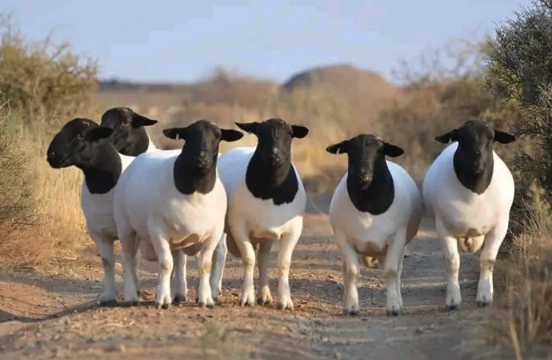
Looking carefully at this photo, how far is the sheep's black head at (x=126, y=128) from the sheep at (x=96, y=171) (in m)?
1.00

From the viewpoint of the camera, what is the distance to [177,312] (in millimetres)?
12094

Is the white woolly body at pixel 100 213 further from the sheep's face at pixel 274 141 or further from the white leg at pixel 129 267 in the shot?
the sheep's face at pixel 274 141

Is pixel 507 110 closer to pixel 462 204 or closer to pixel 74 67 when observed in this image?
pixel 74 67

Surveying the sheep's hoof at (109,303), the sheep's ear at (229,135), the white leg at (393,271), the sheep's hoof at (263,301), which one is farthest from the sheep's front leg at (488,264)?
the sheep's hoof at (109,303)

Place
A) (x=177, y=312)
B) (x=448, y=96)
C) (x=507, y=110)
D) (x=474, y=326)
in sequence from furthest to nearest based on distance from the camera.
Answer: (x=448, y=96) → (x=507, y=110) → (x=177, y=312) → (x=474, y=326)

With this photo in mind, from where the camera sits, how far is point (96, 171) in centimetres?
1357

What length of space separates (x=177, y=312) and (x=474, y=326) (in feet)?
9.39

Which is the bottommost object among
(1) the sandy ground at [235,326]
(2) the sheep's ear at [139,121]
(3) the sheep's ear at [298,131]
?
(1) the sandy ground at [235,326]

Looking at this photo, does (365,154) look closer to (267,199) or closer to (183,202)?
(267,199)

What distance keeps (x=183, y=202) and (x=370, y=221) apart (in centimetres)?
185

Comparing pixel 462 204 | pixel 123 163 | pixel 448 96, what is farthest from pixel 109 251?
pixel 448 96

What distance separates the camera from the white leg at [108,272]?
13.3 m

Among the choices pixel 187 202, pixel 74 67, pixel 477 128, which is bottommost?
pixel 187 202

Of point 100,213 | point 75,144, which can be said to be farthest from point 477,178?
point 75,144
